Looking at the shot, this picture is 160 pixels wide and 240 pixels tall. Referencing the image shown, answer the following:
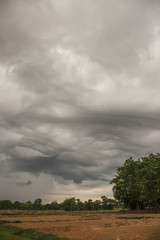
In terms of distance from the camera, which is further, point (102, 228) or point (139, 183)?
point (139, 183)

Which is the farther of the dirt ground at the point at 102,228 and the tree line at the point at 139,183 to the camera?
the tree line at the point at 139,183

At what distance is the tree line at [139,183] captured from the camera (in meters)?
73.8

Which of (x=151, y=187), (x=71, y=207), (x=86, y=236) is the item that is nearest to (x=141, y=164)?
(x=151, y=187)

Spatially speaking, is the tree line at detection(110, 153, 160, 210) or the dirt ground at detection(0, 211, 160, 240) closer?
the dirt ground at detection(0, 211, 160, 240)

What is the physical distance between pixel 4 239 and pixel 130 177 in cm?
7062

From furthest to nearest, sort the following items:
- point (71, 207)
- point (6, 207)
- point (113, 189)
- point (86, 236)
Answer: point (6, 207)
point (71, 207)
point (113, 189)
point (86, 236)

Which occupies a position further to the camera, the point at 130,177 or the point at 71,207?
the point at 71,207

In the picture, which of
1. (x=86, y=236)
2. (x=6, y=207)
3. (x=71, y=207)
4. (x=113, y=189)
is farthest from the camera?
(x=6, y=207)

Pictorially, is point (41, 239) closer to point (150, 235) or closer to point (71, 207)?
point (150, 235)

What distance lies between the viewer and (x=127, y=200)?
8975 cm

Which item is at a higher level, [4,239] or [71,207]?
[4,239]

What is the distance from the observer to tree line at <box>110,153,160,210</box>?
7381cm

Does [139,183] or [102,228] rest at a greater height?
[139,183]

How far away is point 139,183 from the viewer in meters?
79.5
